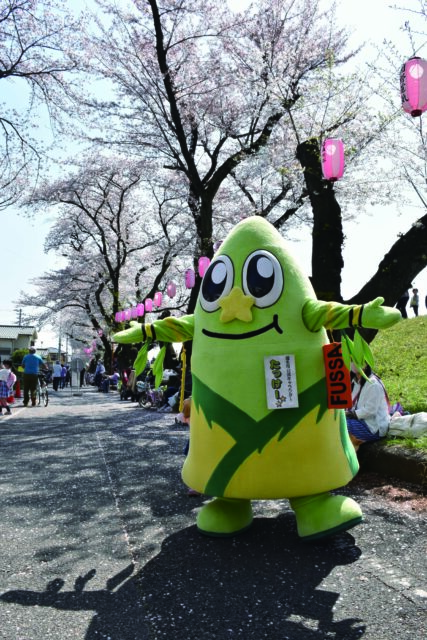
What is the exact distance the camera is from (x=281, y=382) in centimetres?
329

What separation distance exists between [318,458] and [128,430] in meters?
6.62

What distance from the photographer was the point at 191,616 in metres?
2.52

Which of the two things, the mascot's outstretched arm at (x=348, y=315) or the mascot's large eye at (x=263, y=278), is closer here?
the mascot's outstretched arm at (x=348, y=315)

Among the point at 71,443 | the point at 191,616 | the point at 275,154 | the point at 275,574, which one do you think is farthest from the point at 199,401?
the point at 275,154

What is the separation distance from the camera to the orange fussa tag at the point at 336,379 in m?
3.31

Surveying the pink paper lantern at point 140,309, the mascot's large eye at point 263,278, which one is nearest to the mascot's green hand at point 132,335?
the mascot's large eye at point 263,278

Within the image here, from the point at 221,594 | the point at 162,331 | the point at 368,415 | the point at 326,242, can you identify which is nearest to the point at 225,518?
the point at 221,594

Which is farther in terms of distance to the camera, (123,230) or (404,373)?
(123,230)

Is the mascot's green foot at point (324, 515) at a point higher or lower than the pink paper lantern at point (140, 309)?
lower

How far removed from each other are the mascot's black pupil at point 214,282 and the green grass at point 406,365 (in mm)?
2705

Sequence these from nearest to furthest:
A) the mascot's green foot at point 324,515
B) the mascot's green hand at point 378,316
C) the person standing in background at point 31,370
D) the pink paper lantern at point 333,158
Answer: the mascot's green hand at point 378,316, the mascot's green foot at point 324,515, the pink paper lantern at point 333,158, the person standing in background at point 31,370

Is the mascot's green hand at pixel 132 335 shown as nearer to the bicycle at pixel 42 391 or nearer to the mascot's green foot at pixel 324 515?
the mascot's green foot at pixel 324 515

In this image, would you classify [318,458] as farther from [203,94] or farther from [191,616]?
[203,94]

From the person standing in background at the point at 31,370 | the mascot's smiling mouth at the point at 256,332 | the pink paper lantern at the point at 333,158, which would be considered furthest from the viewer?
the person standing in background at the point at 31,370
